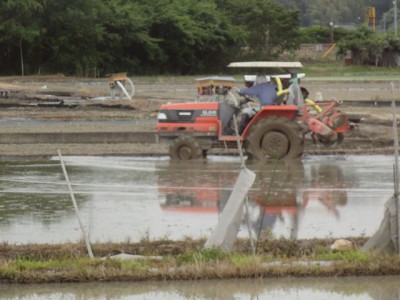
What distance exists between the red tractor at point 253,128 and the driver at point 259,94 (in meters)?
0.14

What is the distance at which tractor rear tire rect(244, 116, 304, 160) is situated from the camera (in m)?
21.2

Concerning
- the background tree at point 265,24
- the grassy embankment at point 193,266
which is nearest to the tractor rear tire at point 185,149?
the grassy embankment at point 193,266

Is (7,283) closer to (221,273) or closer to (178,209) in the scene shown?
(221,273)

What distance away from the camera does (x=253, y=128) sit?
21.3m

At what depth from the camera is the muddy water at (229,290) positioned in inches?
366

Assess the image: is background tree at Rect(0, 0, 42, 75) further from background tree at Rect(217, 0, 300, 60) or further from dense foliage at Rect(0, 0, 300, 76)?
background tree at Rect(217, 0, 300, 60)

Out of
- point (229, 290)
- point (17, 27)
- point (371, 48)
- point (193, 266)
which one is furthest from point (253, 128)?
point (371, 48)

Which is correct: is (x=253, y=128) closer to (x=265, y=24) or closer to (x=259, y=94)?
(x=259, y=94)

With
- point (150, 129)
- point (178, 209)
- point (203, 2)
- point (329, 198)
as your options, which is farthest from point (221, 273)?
point (203, 2)

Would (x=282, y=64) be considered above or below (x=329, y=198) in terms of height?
above

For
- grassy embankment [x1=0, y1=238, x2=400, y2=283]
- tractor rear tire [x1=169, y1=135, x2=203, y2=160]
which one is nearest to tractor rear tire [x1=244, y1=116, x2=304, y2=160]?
tractor rear tire [x1=169, y1=135, x2=203, y2=160]

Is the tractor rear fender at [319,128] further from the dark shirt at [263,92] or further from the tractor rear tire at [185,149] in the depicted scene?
the tractor rear tire at [185,149]

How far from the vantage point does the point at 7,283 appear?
987cm

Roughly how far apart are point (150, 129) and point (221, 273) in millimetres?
17919
